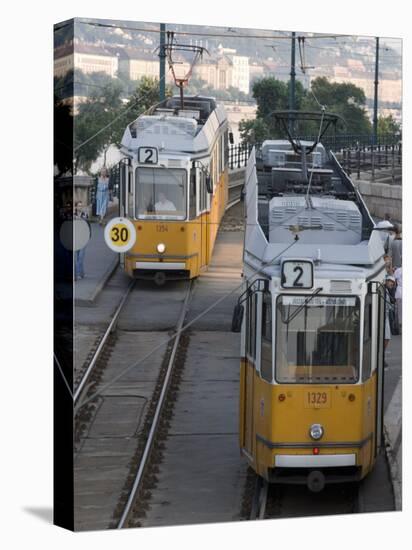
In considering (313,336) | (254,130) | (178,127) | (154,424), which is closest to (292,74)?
(254,130)

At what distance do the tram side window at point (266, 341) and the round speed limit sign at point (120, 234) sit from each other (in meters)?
1.44

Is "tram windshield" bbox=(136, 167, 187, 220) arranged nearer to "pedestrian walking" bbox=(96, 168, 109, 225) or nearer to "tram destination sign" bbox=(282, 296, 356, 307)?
"pedestrian walking" bbox=(96, 168, 109, 225)

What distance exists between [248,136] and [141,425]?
321cm

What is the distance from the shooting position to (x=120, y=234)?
1634 centimetres

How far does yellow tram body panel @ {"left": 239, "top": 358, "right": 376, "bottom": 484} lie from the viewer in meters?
15.7

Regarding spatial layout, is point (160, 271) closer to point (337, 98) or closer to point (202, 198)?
point (202, 198)

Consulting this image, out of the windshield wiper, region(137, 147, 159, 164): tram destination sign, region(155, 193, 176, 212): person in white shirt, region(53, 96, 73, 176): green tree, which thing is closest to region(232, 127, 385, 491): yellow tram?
the windshield wiper

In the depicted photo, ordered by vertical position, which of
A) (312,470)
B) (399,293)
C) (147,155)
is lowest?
(312,470)

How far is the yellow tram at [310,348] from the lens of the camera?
1572 centimetres

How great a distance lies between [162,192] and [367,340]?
A: 8.53 ft

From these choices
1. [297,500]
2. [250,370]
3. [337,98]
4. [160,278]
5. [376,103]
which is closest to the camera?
[250,370]

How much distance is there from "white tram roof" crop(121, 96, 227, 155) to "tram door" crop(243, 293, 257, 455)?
182 centimetres

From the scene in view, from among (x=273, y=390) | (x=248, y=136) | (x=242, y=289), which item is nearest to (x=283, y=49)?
(x=248, y=136)

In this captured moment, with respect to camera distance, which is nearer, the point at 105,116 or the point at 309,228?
the point at 105,116
